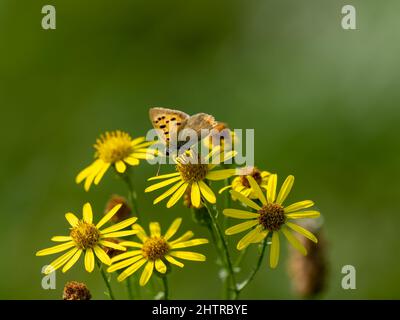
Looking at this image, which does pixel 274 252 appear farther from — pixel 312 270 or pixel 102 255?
pixel 312 270

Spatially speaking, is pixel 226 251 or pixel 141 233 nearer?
pixel 226 251

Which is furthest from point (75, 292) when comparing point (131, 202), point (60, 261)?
point (131, 202)

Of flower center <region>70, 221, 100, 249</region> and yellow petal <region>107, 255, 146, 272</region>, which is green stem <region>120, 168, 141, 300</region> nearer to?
yellow petal <region>107, 255, 146, 272</region>

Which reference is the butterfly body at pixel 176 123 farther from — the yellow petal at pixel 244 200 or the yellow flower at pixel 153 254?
the yellow flower at pixel 153 254

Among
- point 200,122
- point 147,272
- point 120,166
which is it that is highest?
point 200,122

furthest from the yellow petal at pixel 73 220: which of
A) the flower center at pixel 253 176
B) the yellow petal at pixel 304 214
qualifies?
the yellow petal at pixel 304 214

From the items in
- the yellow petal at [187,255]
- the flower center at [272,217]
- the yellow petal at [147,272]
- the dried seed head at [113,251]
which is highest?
the flower center at [272,217]
